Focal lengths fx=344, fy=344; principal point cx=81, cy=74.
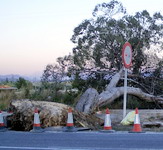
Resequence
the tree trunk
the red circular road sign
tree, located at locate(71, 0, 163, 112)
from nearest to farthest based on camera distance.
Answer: the red circular road sign, the tree trunk, tree, located at locate(71, 0, 163, 112)

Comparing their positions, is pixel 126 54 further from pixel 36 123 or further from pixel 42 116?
pixel 36 123

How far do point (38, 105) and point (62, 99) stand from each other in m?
6.19

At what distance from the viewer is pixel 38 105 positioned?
457 inches

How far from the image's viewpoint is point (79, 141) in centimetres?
859

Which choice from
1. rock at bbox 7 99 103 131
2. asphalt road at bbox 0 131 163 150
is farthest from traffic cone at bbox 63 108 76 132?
rock at bbox 7 99 103 131

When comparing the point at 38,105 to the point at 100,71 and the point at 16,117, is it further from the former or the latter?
the point at 100,71

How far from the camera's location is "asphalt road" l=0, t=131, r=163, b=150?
779cm

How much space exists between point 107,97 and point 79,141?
6.67 metres

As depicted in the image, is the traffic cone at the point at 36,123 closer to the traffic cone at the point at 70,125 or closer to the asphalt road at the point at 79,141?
the asphalt road at the point at 79,141

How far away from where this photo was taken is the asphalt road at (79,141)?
779 centimetres

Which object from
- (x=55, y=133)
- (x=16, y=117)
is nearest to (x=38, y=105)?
(x=16, y=117)

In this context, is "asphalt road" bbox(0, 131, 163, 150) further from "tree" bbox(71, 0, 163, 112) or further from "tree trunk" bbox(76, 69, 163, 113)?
"tree" bbox(71, 0, 163, 112)

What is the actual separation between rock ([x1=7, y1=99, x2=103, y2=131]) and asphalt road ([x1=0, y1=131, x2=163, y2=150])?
109 centimetres

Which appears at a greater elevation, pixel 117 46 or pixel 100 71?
pixel 117 46
